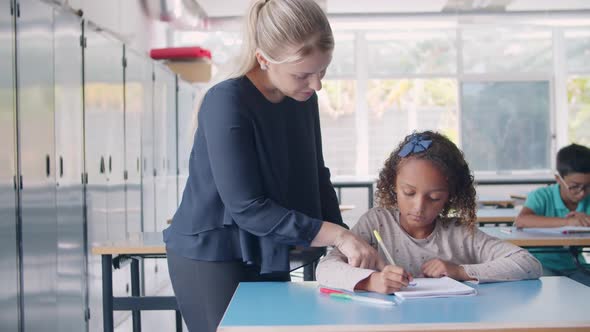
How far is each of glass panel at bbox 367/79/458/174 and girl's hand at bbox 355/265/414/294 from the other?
8219 millimetres

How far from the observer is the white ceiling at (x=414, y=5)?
849cm

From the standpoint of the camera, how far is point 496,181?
22.5 feet

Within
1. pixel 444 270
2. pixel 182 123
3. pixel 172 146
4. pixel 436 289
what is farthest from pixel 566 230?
pixel 182 123

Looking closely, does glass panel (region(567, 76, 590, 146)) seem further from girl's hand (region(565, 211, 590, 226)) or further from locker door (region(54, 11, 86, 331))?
locker door (region(54, 11, 86, 331))

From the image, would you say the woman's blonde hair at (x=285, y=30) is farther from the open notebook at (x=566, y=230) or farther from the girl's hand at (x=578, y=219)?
the girl's hand at (x=578, y=219)

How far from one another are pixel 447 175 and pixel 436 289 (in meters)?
0.51

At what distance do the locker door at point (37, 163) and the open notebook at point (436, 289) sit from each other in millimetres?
1973

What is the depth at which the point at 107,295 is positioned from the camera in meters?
Answer: 2.85

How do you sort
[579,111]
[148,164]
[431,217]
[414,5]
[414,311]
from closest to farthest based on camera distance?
[414,311] → [431,217] → [148,164] → [414,5] → [579,111]

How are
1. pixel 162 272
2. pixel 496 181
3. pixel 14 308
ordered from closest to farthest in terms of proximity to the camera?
pixel 14 308 < pixel 162 272 < pixel 496 181

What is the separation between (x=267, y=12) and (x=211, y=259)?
538 millimetres

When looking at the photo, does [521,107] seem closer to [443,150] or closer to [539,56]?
[539,56]

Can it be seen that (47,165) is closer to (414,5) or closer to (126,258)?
(126,258)

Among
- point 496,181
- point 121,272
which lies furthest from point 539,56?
point 121,272
